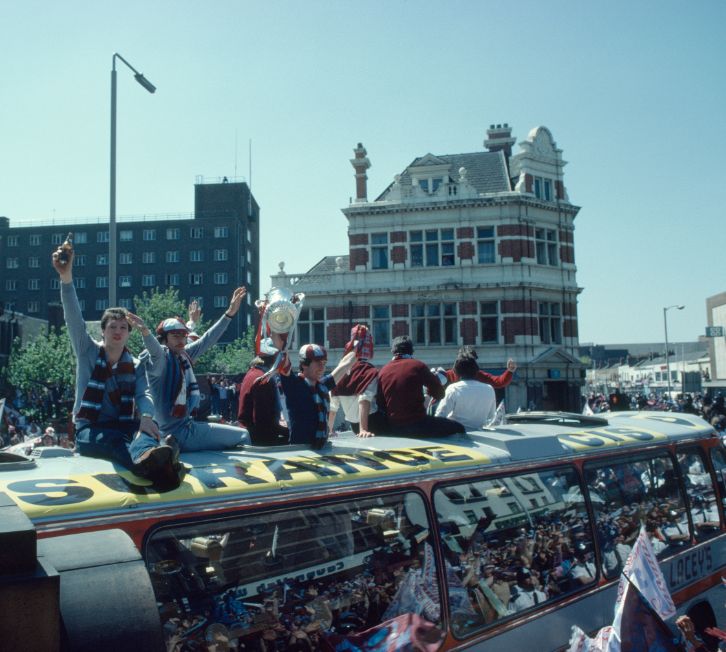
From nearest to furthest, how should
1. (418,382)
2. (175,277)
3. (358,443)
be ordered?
(358,443) < (418,382) < (175,277)

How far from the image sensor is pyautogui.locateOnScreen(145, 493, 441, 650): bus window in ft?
9.25

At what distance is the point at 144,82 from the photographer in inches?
558

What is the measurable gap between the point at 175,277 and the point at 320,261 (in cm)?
4175

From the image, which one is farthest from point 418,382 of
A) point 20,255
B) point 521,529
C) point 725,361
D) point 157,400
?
point 20,255

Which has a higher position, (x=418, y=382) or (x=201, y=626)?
(x=418, y=382)

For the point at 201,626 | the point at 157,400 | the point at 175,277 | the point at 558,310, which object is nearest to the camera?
the point at 201,626

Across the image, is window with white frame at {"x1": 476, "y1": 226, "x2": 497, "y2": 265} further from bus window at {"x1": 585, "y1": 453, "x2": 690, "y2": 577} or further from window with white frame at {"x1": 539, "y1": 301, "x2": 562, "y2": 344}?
bus window at {"x1": 585, "y1": 453, "x2": 690, "y2": 577}

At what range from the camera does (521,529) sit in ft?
14.7

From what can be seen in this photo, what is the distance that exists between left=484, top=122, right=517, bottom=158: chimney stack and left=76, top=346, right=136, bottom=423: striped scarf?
38.5 meters

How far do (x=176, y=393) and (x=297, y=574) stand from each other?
1549 millimetres

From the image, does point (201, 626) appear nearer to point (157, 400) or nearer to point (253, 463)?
point (253, 463)

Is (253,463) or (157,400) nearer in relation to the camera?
(253,463)

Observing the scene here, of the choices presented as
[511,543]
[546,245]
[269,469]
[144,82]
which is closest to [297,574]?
[269,469]

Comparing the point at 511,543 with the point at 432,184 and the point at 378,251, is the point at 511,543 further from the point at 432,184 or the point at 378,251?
the point at 432,184
